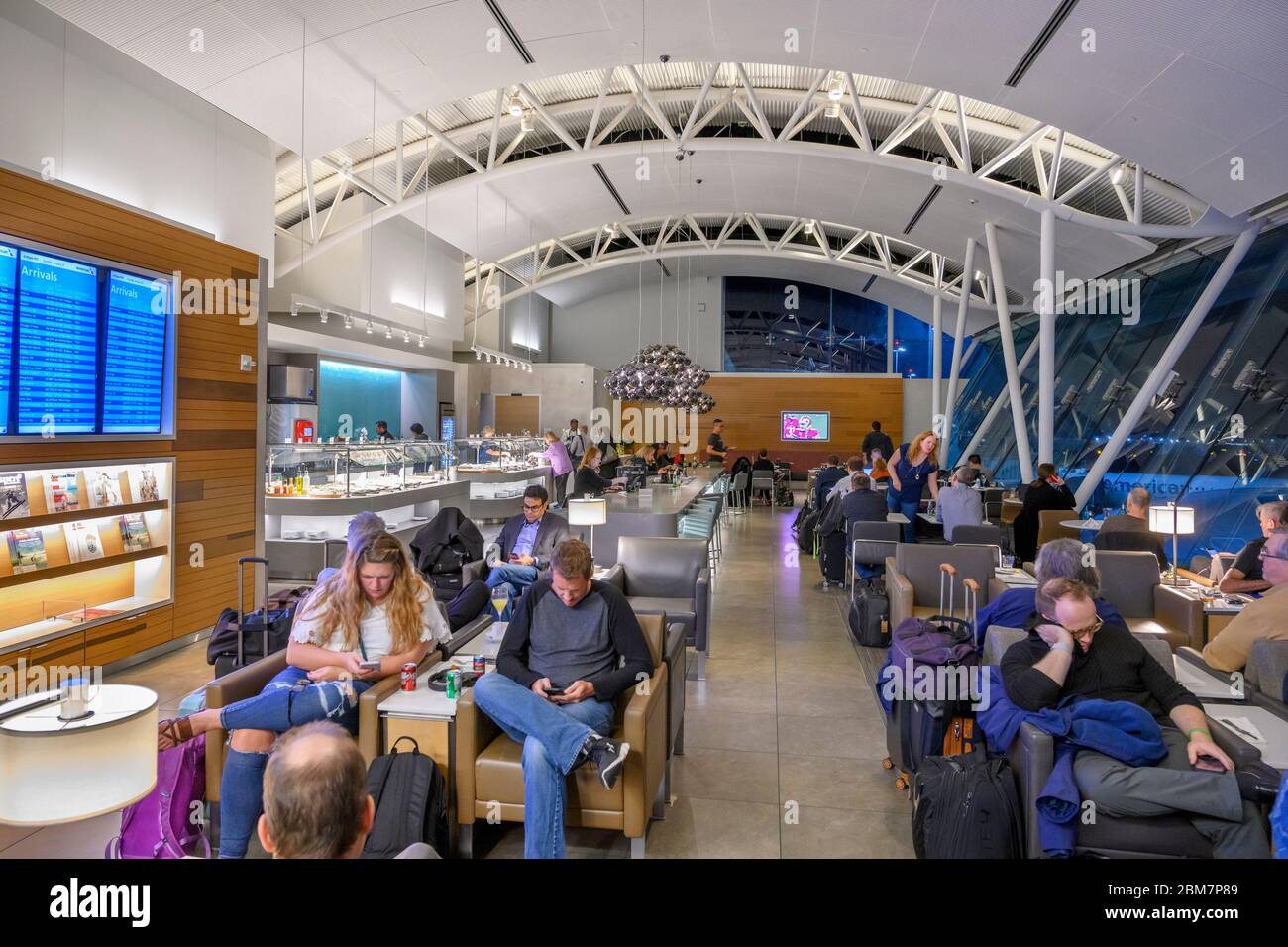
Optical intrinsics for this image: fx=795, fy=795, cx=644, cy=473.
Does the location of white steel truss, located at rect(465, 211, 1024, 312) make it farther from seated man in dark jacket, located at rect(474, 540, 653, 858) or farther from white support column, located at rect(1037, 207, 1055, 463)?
seated man in dark jacket, located at rect(474, 540, 653, 858)

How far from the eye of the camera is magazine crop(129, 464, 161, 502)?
5.61 metres

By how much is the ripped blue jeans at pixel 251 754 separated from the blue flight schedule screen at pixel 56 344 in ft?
10.4

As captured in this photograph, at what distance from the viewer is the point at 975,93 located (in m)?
9.52

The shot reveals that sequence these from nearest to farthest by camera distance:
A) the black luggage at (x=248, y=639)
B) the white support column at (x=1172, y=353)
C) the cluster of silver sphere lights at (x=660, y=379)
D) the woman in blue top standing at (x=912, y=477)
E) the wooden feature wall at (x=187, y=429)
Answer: the black luggage at (x=248, y=639) < the wooden feature wall at (x=187, y=429) < the woman in blue top standing at (x=912, y=477) < the white support column at (x=1172, y=353) < the cluster of silver sphere lights at (x=660, y=379)

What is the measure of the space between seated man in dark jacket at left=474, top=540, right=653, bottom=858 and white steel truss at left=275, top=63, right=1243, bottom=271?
10.4 metres

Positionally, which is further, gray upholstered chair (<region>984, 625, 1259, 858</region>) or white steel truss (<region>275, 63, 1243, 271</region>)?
white steel truss (<region>275, 63, 1243, 271</region>)

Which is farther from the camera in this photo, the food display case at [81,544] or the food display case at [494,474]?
the food display case at [494,474]

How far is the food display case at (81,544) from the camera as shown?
4777 mm

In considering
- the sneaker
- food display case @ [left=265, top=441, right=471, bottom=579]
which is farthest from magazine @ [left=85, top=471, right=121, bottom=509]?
the sneaker

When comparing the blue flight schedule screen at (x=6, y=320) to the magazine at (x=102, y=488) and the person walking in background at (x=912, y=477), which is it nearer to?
the magazine at (x=102, y=488)

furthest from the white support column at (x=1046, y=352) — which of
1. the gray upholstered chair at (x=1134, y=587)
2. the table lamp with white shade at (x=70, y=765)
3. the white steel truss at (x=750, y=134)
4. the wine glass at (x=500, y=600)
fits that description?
the table lamp with white shade at (x=70, y=765)
